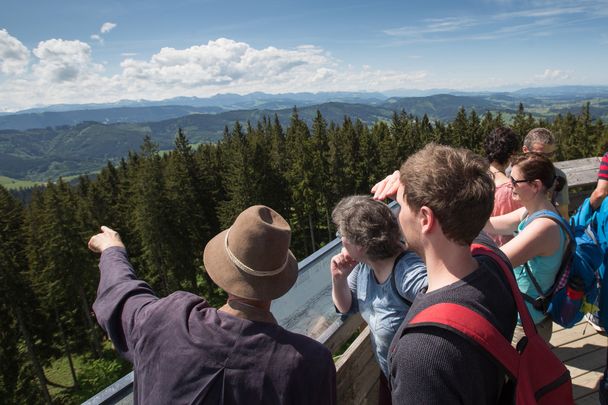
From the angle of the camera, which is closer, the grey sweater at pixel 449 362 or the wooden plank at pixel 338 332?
the grey sweater at pixel 449 362

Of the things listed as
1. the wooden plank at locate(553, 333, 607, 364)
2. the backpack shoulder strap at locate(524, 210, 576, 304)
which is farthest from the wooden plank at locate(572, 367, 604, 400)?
the backpack shoulder strap at locate(524, 210, 576, 304)

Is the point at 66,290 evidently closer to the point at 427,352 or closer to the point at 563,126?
the point at 427,352

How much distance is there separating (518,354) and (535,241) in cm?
166

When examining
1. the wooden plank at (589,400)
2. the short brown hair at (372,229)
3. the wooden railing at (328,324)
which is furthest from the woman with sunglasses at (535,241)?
the wooden railing at (328,324)

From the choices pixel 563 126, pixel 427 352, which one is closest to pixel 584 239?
pixel 427 352

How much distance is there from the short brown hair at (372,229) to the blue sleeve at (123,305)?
142 centimetres

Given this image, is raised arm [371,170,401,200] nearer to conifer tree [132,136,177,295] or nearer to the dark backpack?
the dark backpack

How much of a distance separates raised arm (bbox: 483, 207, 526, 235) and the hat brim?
2.57 meters

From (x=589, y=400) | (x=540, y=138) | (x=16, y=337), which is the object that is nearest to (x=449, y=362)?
(x=589, y=400)

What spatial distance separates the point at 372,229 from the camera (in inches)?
112

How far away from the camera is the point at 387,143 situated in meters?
53.7

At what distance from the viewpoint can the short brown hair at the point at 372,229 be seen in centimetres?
284

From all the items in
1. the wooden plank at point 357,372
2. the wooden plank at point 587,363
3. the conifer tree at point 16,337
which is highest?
the wooden plank at point 357,372

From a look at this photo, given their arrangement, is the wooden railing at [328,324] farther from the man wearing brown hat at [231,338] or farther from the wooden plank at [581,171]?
the wooden plank at [581,171]
